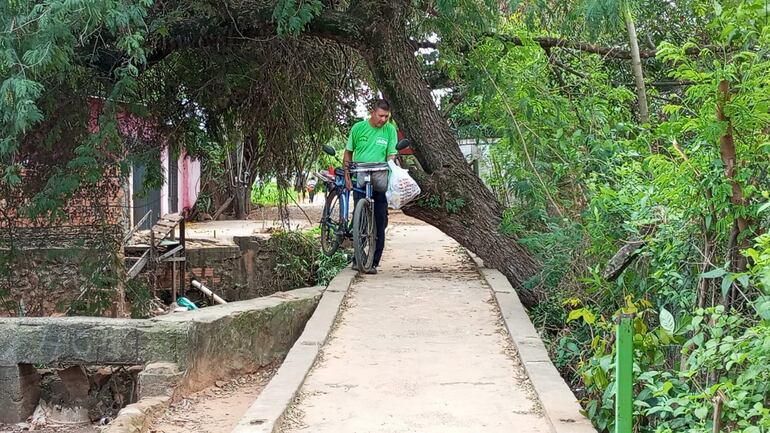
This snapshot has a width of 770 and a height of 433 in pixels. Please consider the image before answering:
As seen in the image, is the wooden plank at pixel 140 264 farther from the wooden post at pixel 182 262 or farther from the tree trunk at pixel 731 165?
the tree trunk at pixel 731 165

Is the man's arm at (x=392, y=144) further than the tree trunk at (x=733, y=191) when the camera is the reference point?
Yes

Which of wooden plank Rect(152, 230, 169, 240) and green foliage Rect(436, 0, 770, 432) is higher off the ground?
green foliage Rect(436, 0, 770, 432)

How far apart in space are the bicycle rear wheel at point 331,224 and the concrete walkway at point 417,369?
104cm

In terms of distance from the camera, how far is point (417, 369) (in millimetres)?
5395

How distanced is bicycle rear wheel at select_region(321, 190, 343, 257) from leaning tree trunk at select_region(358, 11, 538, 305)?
2.85ft

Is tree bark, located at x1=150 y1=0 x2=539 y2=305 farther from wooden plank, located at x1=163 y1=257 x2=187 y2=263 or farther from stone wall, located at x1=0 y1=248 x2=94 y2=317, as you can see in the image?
wooden plank, located at x1=163 y1=257 x2=187 y2=263

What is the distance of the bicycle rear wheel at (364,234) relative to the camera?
841 centimetres

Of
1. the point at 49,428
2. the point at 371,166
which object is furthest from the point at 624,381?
the point at 49,428

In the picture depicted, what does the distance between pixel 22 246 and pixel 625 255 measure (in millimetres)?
6992

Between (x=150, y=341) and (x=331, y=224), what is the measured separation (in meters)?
3.26

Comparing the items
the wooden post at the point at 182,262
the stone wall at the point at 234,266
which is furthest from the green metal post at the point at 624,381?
the wooden post at the point at 182,262

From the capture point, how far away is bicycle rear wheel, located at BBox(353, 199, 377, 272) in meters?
8.41

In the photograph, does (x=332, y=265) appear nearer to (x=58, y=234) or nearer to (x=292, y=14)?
(x=58, y=234)

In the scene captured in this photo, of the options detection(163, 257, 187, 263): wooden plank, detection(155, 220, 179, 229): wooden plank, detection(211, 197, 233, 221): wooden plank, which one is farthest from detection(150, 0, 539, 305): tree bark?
detection(211, 197, 233, 221): wooden plank
